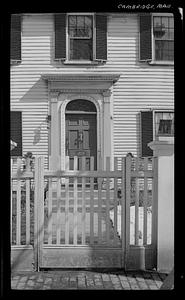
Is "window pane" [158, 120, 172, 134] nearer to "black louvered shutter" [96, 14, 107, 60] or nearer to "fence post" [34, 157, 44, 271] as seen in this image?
"black louvered shutter" [96, 14, 107, 60]

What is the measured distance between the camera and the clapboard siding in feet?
28.8

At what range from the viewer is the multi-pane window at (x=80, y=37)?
379 inches

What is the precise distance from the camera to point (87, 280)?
3.50 m

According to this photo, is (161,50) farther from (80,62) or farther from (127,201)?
(127,201)

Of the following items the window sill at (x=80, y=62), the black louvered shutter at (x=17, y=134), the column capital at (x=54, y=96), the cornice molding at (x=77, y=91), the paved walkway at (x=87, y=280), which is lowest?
the paved walkway at (x=87, y=280)

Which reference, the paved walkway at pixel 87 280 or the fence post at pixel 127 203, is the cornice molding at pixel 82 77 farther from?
the paved walkway at pixel 87 280

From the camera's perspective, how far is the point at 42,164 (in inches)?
148

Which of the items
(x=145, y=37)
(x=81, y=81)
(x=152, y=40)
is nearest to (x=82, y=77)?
(x=81, y=81)

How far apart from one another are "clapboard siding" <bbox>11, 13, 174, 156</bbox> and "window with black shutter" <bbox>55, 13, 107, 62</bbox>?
143 millimetres

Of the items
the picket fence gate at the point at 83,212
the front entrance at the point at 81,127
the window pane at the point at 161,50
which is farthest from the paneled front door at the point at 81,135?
the picket fence gate at the point at 83,212

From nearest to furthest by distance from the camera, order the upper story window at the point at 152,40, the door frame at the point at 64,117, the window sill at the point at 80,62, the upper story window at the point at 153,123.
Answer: the upper story window at the point at 153,123 < the door frame at the point at 64,117 < the upper story window at the point at 152,40 < the window sill at the point at 80,62

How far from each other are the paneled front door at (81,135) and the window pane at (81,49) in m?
1.41
